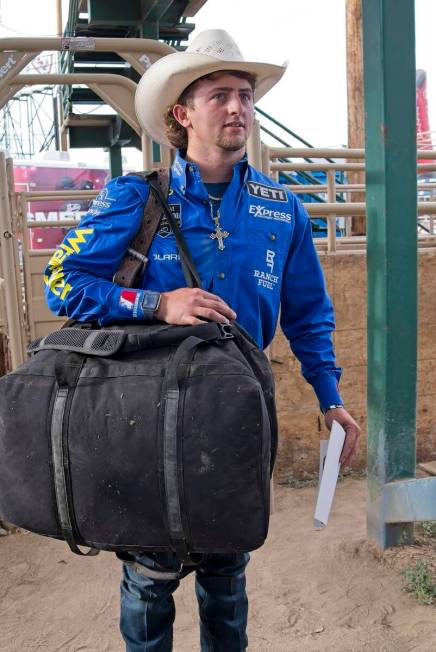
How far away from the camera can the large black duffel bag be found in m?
1.53

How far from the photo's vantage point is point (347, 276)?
473 centimetres

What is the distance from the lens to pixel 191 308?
169 cm

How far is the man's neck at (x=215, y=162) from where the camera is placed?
1925 millimetres

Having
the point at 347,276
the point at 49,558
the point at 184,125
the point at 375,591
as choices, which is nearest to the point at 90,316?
the point at 184,125

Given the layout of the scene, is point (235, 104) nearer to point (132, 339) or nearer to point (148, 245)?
point (148, 245)

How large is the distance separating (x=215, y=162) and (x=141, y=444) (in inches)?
32.5

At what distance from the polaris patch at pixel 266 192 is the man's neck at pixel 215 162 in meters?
0.07

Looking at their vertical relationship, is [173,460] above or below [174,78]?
below

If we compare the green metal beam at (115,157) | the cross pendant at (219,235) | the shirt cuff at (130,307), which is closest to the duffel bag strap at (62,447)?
the shirt cuff at (130,307)

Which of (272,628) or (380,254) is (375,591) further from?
(380,254)

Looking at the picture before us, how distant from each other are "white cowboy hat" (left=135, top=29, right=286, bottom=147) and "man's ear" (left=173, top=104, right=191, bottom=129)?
1.3 inches

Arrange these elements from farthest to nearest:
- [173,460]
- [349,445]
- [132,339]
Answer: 1. [349,445]
2. [132,339]
3. [173,460]

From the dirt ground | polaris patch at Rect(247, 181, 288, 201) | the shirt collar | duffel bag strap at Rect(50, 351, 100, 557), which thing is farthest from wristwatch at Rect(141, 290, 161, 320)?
the dirt ground

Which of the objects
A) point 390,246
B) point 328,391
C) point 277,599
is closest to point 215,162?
point 328,391
